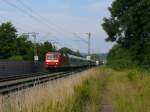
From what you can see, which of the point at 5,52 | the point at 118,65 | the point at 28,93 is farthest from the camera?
the point at 5,52

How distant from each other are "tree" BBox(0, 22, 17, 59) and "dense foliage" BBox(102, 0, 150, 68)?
51411 millimetres

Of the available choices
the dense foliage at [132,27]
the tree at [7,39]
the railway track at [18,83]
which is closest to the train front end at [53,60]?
the dense foliage at [132,27]

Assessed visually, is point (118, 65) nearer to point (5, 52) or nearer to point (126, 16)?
point (126, 16)

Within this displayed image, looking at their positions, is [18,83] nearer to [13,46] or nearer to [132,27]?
[132,27]

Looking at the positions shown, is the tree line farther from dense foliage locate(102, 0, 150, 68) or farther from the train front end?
dense foliage locate(102, 0, 150, 68)

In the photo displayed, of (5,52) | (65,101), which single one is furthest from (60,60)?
(65,101)

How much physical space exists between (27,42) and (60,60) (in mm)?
52042

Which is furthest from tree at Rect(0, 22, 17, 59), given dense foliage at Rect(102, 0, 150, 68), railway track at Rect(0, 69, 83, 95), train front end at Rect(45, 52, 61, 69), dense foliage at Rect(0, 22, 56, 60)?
railway track at Rect(0, 69, 83, 95)

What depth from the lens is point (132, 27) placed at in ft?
154

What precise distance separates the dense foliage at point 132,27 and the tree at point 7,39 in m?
51.4

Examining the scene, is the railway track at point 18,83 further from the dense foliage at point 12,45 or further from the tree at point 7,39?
the tree at point 7,39

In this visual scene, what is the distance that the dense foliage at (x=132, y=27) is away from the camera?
4644 cm

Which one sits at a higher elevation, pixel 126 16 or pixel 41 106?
pixel 126 16

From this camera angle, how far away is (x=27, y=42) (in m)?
114
